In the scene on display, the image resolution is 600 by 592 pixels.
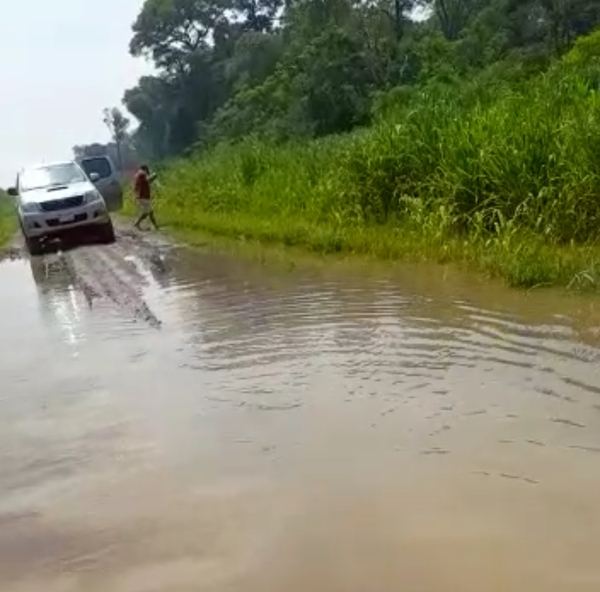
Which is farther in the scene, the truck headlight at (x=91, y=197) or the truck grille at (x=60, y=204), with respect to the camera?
the truck headlight at (x=91, y=197)

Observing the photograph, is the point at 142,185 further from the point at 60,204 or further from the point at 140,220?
the point at 60,204

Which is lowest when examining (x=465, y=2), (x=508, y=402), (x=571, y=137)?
(x=508, y=402)

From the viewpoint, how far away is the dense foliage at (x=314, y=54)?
3431 cm

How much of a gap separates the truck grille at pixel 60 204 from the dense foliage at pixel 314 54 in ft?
36.3

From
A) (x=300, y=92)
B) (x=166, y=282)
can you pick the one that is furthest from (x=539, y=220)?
(x=300, y=92)

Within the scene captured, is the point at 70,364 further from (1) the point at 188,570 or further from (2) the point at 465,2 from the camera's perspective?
(2) the point at 465,2

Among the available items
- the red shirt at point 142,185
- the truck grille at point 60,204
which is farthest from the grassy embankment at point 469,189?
the red shirt at point 142,185

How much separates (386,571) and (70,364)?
4285 mm

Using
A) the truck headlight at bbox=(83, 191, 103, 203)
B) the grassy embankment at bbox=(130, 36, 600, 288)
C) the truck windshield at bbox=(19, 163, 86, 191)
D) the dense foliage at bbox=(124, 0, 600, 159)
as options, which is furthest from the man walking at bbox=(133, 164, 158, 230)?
the dense foliage at bbox=(124, 0, 600, 159)

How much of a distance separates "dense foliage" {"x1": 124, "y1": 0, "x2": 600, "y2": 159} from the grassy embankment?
973cm

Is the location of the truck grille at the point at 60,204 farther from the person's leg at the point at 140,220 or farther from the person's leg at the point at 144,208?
the person's leg at the point at 140,220

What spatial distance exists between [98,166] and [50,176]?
7.60 m

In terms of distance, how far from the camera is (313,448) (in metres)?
4.64

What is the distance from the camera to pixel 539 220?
391 inches
